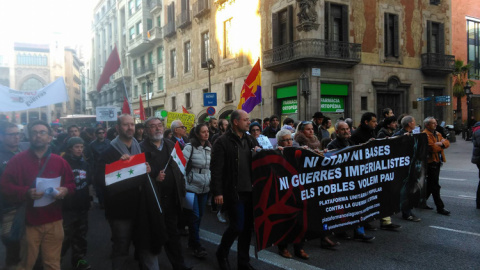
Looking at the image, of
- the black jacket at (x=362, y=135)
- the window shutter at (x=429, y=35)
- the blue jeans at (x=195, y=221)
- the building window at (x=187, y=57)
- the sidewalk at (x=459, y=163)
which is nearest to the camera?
the blue jeans at (x=195, y=221)

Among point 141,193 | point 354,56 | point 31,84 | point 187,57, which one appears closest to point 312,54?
point 354,56

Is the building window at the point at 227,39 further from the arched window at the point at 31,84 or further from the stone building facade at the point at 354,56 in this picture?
the arched window at the point at 31,84

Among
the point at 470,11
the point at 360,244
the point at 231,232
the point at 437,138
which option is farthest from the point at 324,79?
the point at 470,11

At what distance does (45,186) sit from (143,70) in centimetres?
3697

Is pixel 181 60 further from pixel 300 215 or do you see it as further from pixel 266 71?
pixel 300 215

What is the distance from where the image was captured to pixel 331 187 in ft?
16.3

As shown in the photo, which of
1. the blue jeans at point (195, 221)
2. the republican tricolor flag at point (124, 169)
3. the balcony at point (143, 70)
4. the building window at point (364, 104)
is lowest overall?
the blue jeans at point (195, 221)

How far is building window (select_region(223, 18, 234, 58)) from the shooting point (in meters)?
23.8

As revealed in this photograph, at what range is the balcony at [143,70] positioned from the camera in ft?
121

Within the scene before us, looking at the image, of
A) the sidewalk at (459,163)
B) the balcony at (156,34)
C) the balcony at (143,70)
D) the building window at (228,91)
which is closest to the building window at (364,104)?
the sidewalk at (459,163)

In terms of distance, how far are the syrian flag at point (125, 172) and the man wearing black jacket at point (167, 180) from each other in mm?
325

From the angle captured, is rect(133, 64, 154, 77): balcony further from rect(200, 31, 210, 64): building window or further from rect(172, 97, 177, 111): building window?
rect(200, 31, 210, 64): building window

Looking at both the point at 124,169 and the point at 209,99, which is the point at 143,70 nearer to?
the point at 209,99

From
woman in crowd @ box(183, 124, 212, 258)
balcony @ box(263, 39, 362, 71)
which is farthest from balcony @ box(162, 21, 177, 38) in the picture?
woman in crowd @ box(183, 124, 212, 258)
